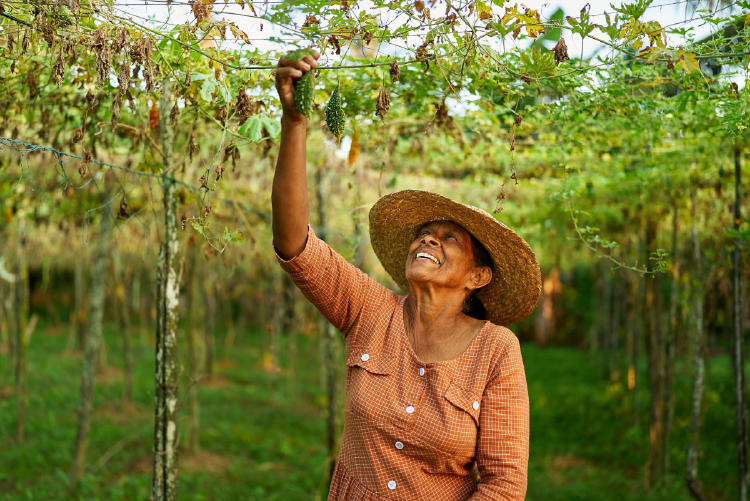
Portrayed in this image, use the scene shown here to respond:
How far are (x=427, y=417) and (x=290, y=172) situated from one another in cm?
94

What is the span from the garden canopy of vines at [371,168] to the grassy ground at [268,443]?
0.05 metres

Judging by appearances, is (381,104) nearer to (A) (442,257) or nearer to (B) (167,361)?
(A) (442,257)

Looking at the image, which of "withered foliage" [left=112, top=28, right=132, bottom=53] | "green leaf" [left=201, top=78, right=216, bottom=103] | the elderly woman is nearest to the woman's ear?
the elderly woman

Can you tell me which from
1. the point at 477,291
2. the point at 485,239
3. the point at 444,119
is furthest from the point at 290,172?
the point at 444,119

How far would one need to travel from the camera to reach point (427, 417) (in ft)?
7.24

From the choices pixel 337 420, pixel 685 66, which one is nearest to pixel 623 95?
pixel 685 66

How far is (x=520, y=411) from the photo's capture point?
219 centimetres

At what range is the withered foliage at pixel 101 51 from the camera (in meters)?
2.36

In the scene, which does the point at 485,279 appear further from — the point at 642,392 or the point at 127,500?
the point at 642,392

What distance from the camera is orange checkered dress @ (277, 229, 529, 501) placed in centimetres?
216

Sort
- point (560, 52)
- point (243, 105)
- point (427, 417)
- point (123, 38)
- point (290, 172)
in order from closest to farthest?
point (290, 172), point (427, 417), point (123, 38), point (560, 52), point (243, 105)

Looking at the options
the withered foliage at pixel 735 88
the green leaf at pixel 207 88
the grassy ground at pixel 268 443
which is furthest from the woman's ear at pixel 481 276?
the grassy ground at pixel 268 443

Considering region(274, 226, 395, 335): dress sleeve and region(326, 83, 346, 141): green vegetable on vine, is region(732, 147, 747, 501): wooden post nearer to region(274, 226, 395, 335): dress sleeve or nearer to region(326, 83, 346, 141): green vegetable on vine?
region(274, 226, 395, 335): dress sleeve

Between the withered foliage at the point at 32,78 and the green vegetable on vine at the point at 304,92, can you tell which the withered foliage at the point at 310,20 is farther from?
the withered foliage at the point at 32,78
